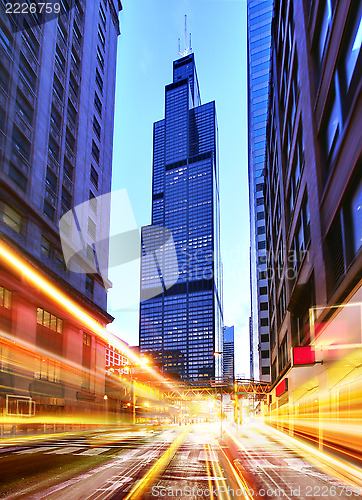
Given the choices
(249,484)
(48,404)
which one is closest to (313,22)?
(249,484)

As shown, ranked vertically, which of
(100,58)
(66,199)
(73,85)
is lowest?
(66,199)

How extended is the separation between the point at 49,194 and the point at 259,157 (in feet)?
208

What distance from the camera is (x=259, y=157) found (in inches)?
3708

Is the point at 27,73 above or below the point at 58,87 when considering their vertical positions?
below

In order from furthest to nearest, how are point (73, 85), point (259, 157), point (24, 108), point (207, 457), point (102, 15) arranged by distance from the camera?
point (259, 157) → point (102, 15) → point (73, 85) → point (24, 108) → point (207, 457)

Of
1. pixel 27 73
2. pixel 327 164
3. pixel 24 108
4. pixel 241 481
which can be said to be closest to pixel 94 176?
pixel 24 108

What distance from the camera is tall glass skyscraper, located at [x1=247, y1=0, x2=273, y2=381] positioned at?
8256 centimetres

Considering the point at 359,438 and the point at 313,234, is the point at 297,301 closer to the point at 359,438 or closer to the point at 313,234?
the point at 313,234

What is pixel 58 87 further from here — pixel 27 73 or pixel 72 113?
pixel 27 73

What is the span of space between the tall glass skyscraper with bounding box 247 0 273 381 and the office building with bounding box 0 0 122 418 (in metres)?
39.6

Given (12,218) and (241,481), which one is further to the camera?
(12,218)

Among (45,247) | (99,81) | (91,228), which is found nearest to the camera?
(45,247)

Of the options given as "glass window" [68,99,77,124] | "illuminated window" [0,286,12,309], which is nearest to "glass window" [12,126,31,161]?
"glass window" [68,99,77,124]

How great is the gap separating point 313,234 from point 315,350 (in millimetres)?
5915
